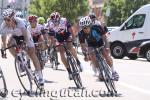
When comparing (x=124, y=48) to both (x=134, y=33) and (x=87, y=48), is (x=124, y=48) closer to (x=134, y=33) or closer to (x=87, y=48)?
(x=134, y=33)

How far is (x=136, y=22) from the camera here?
25516 mm

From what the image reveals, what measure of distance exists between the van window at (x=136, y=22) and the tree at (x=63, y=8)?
3921 cm

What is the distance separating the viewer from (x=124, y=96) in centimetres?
1146

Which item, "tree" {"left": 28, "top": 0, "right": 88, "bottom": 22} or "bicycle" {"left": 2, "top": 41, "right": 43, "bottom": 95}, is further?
"tree" {"left": 28, "top": 0, "right": 88, "bottom": 22}

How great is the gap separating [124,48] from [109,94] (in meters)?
14.9

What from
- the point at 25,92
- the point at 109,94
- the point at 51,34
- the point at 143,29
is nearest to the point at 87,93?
the point at 109,94

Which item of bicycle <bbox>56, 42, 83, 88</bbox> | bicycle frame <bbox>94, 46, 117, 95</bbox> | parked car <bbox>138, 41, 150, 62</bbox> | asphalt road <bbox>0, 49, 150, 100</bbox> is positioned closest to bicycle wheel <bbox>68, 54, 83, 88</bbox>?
bicycle <bbox>56, 42, 83, 88</bbox>

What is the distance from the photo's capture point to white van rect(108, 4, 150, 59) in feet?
82.7

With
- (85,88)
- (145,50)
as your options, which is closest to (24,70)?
(85,88)

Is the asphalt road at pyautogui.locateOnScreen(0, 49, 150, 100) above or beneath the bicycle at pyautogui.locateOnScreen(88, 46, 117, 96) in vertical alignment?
beneath

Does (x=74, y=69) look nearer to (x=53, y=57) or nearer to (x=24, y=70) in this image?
(x=24, y=70)

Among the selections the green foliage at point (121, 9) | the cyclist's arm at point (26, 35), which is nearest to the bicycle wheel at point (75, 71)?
the cyclist's arm at point (26, 35)

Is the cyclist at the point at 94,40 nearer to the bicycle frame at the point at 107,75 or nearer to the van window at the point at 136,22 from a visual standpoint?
the bicycle frame at the point at 107,75

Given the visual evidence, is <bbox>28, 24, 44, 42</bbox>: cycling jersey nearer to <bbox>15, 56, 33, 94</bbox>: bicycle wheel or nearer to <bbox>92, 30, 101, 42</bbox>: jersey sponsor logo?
<bbox>92, 30, 101, 42</bbox>: jersey sponsor logo
